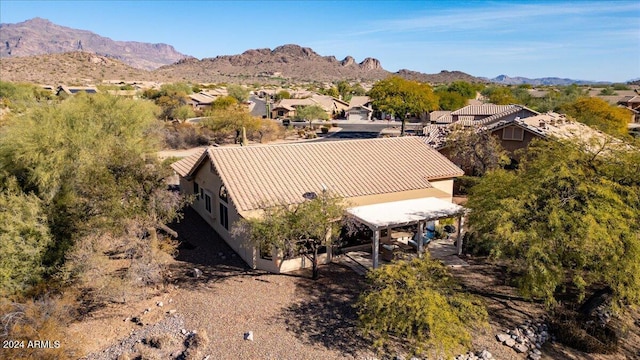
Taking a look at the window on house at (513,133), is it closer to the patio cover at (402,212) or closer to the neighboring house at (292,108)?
the patio cover at (402,212)

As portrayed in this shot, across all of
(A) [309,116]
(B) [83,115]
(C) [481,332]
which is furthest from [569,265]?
(A) [309,116]

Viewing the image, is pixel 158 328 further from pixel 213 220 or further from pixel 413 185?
pixel 413 185

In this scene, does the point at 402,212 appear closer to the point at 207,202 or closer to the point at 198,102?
the point at 207,202

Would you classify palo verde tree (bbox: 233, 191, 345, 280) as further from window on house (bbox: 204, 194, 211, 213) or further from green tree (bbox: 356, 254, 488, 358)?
window on house (bbox: 204, 194, 211, 213)

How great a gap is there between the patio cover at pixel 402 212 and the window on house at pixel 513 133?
13.7 metres

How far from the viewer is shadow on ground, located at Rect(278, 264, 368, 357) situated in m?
13.8

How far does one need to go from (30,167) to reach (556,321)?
23.2 metres

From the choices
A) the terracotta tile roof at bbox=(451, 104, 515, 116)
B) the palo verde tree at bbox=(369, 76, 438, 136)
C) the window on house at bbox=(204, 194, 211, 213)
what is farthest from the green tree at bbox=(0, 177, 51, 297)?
the terracotta tile roof at bbox=(451, 104, 515, 116)

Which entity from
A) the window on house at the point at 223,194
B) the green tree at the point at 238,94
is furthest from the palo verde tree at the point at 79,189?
the green tree at the point at 238,94

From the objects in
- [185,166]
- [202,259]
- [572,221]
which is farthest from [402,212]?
Result: [185,166]

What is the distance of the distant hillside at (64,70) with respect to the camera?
11324cm

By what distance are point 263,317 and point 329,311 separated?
7.89 ft

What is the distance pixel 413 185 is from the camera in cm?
2314

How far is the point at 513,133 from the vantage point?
32031 mm
